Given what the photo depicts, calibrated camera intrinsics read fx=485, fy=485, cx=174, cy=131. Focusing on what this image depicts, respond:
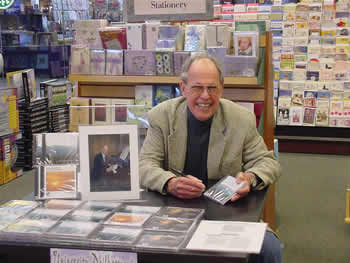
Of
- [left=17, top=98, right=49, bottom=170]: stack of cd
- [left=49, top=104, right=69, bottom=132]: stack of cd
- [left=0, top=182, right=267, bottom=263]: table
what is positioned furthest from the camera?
[left=49, top=104, right=69, bottom=132]: stack of cd

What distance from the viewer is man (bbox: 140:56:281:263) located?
7.66 feet

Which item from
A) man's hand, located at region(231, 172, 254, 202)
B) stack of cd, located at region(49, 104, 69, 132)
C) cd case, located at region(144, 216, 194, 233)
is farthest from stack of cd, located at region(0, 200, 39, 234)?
stack of cd, located at region(49, 104, 69, 132)

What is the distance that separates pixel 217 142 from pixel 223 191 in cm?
41

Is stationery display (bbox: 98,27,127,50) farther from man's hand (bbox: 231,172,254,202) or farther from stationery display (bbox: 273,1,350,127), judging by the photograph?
stationery display (bbox: 273,1,350,127)

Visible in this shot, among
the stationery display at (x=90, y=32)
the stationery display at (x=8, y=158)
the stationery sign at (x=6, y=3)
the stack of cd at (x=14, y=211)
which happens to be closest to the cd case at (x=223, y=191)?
the stack of cd at (x=14, y=211)

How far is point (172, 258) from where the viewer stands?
1.50m

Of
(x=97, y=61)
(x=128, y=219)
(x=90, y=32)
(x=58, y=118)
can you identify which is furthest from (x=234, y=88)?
(x=58, y=118)

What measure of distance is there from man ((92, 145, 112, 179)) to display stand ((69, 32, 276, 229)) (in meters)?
1.67

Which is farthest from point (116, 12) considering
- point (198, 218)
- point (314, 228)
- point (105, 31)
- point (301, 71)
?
point (198, 218)

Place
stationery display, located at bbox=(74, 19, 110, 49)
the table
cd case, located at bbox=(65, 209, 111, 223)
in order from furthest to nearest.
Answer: stationery display, located at bbox=(74, 19, 110, 49), cd case, located at bbox=(65, 209, 111, 223), the table

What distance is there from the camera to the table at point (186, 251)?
147cm

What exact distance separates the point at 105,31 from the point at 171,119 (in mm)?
1571

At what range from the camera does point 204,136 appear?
2479mm

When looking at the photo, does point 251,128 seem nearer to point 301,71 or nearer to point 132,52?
point 132,52
